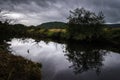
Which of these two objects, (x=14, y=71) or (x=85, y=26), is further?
(x=85, y=26)

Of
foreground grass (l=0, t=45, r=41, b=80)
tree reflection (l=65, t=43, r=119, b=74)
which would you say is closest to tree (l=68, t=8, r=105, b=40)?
tree reflection (l=65, t=43, r=119, b=74)

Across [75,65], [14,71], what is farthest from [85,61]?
[14,71]

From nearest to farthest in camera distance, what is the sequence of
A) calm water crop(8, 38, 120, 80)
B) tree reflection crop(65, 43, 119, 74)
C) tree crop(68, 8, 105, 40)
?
calm water crop(8, 38, 120, 80) < tree reflection crop(65, 43, 119, 74) < tree crop(68, 8, 105, 40)

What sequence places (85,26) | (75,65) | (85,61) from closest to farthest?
1. (75,65)
2. (85,61)
3. (85,26)

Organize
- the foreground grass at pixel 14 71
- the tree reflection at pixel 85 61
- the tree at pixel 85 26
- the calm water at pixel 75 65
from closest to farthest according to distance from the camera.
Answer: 1. the foreground grass at pixel 14 71
2. the calm water at pixel 75 65
3. the tree reflection at pixel 85 61
4. the tree at pixel 85 26

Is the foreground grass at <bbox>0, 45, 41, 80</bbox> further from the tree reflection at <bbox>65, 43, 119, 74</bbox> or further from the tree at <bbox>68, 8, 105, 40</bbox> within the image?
the tree at <bbox>68, 8, 105, 40</bbox>

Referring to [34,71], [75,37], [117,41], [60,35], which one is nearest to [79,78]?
[34,71]

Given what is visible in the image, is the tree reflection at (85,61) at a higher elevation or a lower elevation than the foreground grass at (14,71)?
lower

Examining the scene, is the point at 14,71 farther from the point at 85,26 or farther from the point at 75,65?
the point at 85,26

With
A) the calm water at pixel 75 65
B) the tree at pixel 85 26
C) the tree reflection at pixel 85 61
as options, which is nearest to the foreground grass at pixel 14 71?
the calm water at pixel 75 65

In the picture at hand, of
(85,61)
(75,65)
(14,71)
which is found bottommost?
(85,61)

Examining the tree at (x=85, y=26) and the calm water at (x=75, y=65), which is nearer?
the calm water at (x=75, y=65)

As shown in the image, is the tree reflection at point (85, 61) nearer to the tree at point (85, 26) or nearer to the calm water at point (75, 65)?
the calm water at point (75, 65)

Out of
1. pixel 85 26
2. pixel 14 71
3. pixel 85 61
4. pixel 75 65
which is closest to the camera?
pixel 14 71
